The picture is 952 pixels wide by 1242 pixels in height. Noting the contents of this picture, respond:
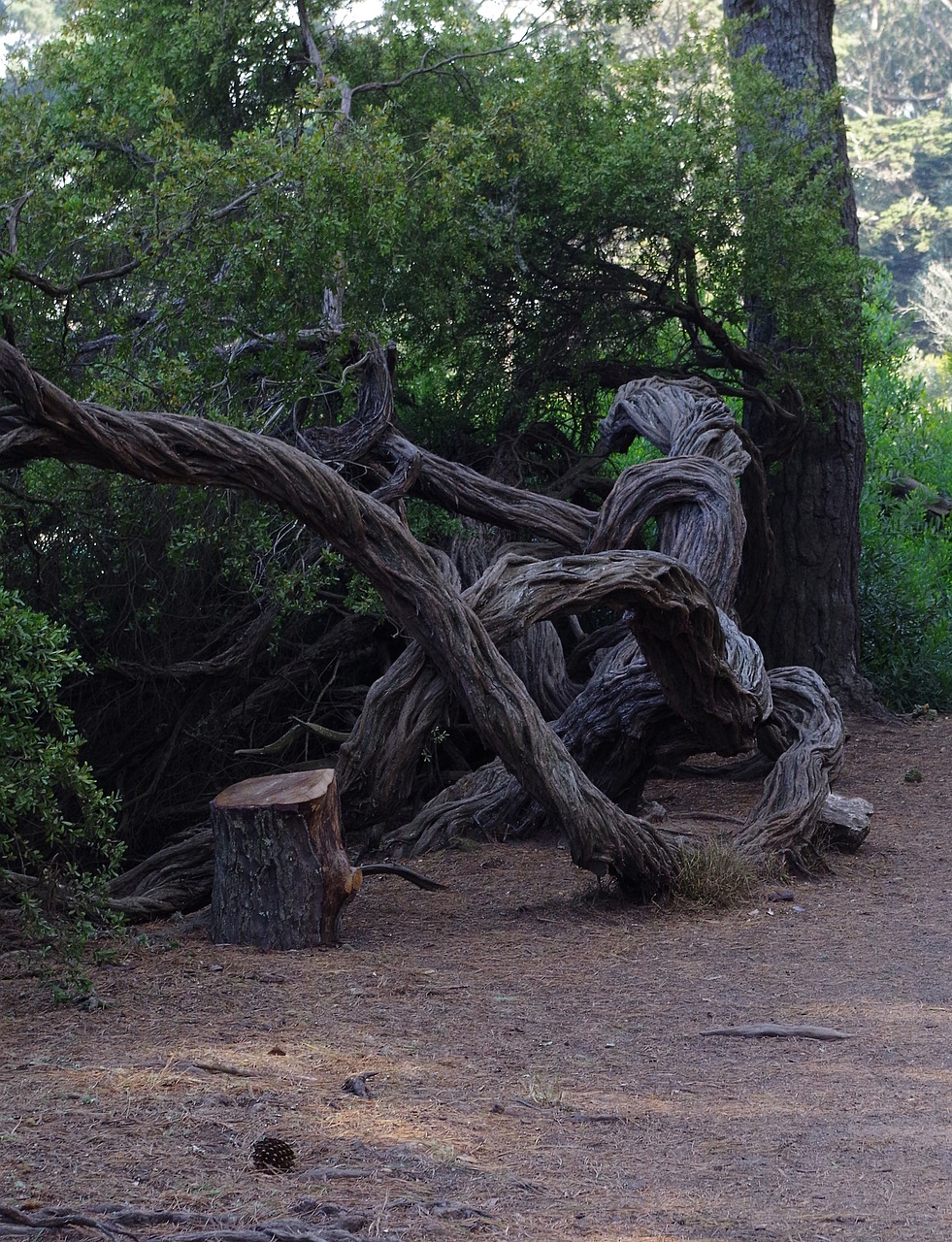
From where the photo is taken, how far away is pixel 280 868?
509cm

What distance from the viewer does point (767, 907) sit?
5844 millimetres

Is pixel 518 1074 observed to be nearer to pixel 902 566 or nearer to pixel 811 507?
pixel 811 507

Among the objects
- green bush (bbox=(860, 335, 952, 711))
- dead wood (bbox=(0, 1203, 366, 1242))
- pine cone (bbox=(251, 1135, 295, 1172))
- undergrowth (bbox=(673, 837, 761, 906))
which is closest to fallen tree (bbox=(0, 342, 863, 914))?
undergrowth (bbox=(673, 837, 761, 906))

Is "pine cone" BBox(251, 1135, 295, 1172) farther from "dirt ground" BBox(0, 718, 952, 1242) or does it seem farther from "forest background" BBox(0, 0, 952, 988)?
"forest background" BBox(0, 0, 952, 988)

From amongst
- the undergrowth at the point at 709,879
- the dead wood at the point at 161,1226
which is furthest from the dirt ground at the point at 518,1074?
the undergrowth at the point at 709,879

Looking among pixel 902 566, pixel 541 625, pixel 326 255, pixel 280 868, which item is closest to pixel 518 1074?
pixel 280 868

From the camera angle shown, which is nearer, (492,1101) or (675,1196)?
(675,1196)

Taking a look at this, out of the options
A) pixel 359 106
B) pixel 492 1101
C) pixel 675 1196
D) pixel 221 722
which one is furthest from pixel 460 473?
pixel 675 1196

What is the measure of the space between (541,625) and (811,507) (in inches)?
123

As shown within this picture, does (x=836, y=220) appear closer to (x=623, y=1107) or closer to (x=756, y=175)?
(x=756, y=175)

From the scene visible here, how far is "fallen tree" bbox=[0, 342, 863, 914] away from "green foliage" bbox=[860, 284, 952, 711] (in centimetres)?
314

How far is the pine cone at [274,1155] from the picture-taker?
114 inches

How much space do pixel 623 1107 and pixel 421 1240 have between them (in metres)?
1.05

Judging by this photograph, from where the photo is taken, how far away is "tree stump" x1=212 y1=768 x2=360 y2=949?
16.6ft
